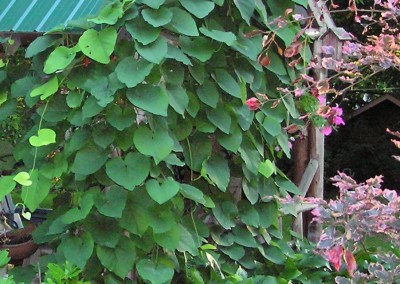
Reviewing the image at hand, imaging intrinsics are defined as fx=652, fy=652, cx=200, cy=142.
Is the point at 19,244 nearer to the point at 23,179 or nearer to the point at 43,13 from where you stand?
the point at 23,179

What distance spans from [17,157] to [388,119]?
9305 millimetres

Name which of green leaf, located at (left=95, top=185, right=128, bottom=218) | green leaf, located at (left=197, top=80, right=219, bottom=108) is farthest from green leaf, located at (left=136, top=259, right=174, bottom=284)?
green leaf, located at (left=197, top=80, right=219, bottom=108)

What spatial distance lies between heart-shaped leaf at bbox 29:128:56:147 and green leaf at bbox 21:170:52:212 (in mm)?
201

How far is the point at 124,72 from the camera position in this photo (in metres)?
2.45

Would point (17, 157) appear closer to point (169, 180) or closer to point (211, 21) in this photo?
point (169, 180)

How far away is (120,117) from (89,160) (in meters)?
0.21

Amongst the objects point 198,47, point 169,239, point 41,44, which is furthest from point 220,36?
point 169,239

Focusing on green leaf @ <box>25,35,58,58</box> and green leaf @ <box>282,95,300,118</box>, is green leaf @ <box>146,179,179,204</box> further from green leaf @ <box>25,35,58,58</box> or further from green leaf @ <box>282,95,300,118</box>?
green leaf @ <box>282,95,300,118</box>

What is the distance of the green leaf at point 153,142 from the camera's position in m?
2.45

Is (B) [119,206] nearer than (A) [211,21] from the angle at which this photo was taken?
Yes

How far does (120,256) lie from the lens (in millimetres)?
2555

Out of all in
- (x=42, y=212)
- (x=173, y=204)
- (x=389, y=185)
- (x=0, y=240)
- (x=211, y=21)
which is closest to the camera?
(x=173, y=204)

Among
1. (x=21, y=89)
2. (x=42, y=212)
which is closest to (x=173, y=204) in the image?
(x=21, y=89)

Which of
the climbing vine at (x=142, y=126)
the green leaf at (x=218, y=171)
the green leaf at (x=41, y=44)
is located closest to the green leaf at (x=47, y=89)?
the climbing vine at (x=142, y=126)
